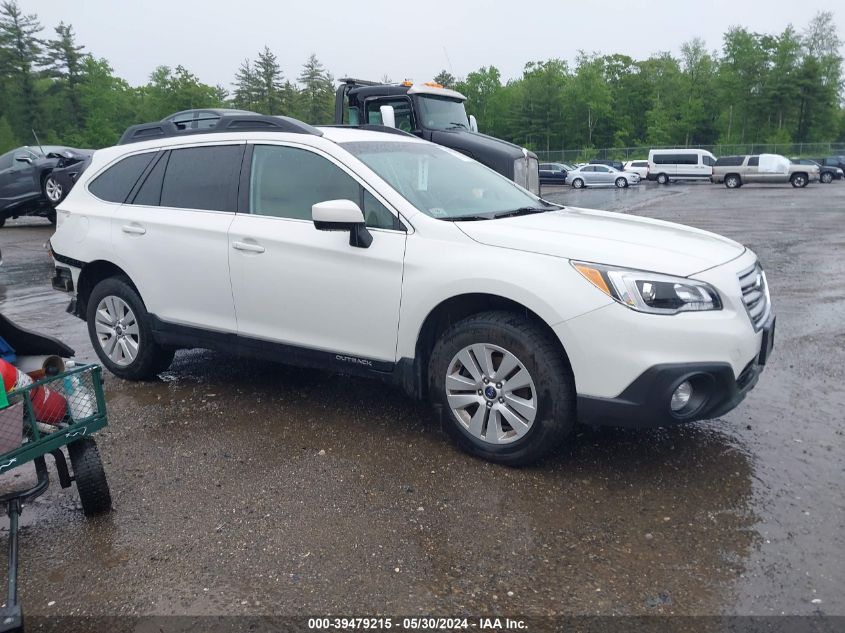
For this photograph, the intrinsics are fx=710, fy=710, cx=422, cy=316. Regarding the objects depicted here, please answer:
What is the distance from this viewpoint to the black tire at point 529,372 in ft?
11.7

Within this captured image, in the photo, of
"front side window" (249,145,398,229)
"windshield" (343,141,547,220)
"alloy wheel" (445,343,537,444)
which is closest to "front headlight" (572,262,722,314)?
"alloy wheel" (445,343,537,444)

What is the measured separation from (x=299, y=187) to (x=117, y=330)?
194cm

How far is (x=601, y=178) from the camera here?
40.7 m

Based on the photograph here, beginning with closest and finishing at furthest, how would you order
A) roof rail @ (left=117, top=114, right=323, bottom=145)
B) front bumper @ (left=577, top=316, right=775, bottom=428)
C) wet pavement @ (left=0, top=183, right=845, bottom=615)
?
wet pavement @ (left=0, top=183, right=845, bottom=615), front bumper @ (left=577, top=316, right=775, bottom=428), roof rail @ (left=117, top=114, right=323, bottom=145)

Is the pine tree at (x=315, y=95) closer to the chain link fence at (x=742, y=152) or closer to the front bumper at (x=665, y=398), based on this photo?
the chain link fence at (x=742, y=152)

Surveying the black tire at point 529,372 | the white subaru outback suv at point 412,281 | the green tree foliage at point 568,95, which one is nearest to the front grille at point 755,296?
the white subaru outback suv at point 412,281

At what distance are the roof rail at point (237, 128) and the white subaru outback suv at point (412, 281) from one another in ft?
0.06

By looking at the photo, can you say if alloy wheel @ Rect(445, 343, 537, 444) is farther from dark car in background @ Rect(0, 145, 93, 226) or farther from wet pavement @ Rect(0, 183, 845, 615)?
dark car in background @ Rect(0, 145, 93, 226)

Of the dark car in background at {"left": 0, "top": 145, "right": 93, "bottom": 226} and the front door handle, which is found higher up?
the dark car in background at {"left": 0, "top": 145, "right": 93, "bottom": 226}

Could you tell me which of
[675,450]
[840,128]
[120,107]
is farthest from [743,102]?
[675,450]

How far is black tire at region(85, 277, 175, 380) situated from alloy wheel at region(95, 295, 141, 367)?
27 millimetres

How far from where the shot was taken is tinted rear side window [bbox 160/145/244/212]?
472cm

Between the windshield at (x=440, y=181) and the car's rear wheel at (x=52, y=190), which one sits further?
the car's rear wheel at (x=52, y=190)

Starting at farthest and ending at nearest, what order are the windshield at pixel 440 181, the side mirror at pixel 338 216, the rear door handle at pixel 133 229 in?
the rear door handle at pixel 133 229, the windshield at pixel 440 181, the side mirror at pixel 338 216
